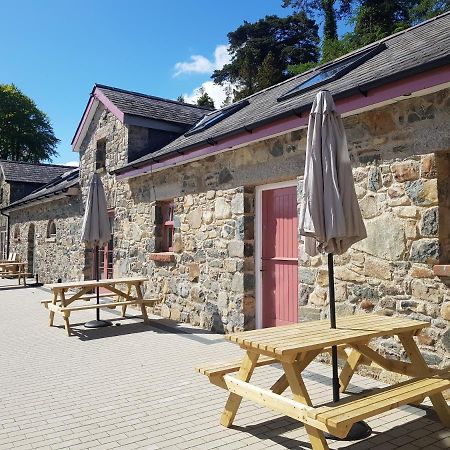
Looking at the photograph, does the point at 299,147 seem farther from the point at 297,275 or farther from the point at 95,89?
the point at 95,89

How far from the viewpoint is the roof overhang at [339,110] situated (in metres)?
4.04

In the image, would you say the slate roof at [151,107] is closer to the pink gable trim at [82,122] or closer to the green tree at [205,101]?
the pink gable trim at [82,122]

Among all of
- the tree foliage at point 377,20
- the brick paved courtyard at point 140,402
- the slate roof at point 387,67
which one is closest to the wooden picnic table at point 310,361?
the brick paved courtyard at point 140,402

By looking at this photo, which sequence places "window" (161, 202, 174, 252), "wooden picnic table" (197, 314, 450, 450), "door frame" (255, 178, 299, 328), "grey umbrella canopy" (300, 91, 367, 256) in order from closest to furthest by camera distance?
"wooden picnic table" (197, 314, 450, 450), "grey umbrella canopy" (300, 91, 367, 256), "door frame" (255, 178, 299, 328), "window" (161, 202, 174, 252)

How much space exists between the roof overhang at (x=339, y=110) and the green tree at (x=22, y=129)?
3278 cm

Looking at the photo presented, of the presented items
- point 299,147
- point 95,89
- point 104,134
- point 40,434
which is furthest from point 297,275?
point 95,89

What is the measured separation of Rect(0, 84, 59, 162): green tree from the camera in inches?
1423

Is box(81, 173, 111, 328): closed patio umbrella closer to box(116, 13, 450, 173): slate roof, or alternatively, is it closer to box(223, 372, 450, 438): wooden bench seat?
box(116, 13, 450, 173): slate roof

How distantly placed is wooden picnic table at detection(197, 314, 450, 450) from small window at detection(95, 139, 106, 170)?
394 inches

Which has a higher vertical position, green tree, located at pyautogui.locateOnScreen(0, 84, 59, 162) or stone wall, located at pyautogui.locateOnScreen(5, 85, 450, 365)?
green tree, located at pyautogui.locateOnScreen(0, 84, 59, 162)

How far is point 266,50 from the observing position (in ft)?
106

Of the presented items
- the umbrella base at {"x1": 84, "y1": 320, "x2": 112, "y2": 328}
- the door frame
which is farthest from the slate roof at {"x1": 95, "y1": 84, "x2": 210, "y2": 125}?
the door frame

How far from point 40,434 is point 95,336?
384cm

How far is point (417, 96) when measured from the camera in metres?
4.44
